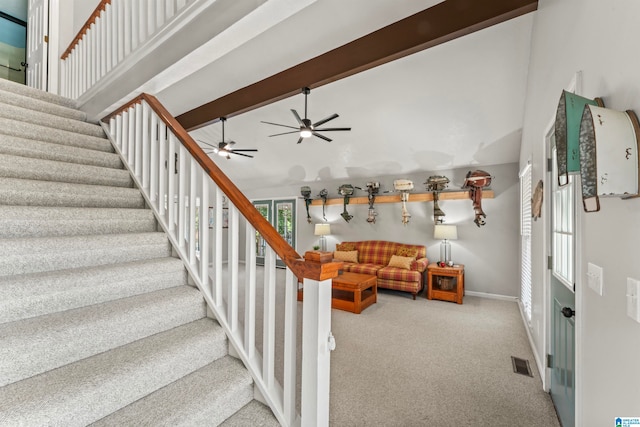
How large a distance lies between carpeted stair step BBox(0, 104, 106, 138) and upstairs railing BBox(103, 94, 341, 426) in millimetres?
494

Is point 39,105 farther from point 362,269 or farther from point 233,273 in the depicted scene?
point 362,269

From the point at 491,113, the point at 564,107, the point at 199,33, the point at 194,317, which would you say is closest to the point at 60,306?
the point at 194,317

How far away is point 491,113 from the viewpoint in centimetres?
408

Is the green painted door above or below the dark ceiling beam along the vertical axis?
below

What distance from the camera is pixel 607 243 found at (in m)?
1.17

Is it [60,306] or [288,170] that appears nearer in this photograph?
[60,306]

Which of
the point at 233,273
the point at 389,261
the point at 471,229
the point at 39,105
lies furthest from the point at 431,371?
the point at 39,105

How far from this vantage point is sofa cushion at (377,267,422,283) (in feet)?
16.5

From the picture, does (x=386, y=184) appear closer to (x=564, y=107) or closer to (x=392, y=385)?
(x=392, y=385)

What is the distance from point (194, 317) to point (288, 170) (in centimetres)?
550

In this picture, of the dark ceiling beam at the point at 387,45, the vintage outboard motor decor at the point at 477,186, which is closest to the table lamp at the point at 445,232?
the vintage outboard motor decor at the point at 477,186

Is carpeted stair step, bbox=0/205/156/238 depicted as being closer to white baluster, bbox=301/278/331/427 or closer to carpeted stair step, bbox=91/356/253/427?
carpeted stair step, bbox=91/356/253/427

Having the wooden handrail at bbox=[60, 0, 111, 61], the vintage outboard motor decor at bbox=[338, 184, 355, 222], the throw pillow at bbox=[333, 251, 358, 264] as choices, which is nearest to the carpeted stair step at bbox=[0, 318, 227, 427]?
the wooden handrail at bbox=[60, 0, 111, 61]

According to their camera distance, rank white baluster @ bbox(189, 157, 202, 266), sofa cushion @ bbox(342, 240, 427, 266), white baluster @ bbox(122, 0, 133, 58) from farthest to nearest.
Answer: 1. sofa cushion @ bbox(342, 240, 427, 266)
2. white baluster @ bbox(122, 0, 133, 58)
3. white baluster @ bbox(189, 157, 202, 266)
